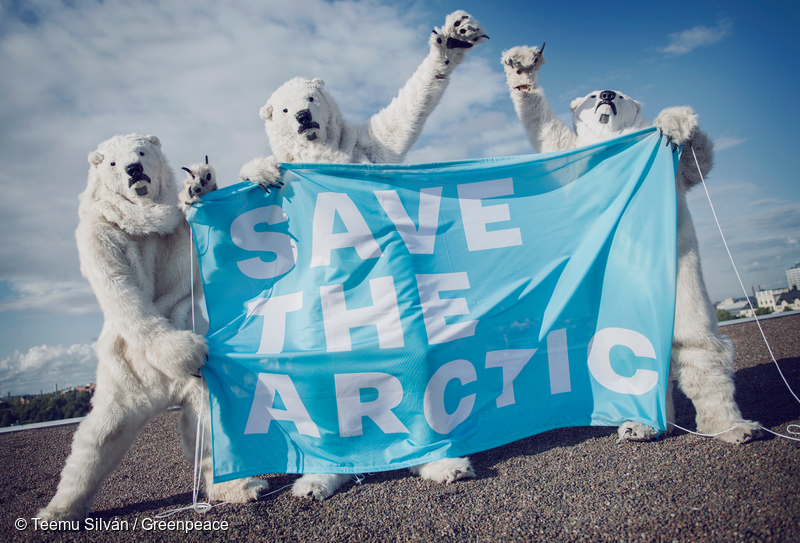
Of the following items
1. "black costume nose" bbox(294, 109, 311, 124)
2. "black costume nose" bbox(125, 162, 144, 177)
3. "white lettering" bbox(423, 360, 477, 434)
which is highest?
"black costume nose" bbox(294, 109, 311, 124)

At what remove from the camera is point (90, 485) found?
2.72 metres

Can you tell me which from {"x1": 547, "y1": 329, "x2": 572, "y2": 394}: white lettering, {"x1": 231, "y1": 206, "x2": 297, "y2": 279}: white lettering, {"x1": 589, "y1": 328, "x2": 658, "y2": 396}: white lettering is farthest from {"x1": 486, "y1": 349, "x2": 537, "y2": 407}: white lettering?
{"x1": 231, "y1": 206, "x2": 297, "y2": 279}: white lettering

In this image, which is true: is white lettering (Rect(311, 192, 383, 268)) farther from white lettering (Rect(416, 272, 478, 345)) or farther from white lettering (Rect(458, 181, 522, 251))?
white lettering (Rect(458, 181, 522, 251))

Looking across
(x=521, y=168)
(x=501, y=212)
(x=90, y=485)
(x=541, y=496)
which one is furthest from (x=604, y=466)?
(x=90, y=485)

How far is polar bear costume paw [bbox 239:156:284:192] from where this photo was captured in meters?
3.12

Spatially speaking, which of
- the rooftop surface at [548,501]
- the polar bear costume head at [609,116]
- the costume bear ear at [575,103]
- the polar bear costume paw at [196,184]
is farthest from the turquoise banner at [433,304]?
the costume bear ear at [575,103]

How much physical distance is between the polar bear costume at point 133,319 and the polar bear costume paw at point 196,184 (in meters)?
0.02

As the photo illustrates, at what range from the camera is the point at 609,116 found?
344 centimetres

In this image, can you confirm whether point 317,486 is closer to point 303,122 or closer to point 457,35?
point 303,122

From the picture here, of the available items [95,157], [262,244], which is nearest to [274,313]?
[262,244]

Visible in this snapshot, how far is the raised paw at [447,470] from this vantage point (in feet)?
8.70

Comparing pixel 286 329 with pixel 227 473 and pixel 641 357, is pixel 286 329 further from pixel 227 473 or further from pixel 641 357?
pixel 641 357

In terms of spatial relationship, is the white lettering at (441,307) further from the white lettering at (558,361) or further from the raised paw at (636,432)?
the raised paw at (636,432)

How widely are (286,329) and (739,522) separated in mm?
2677
